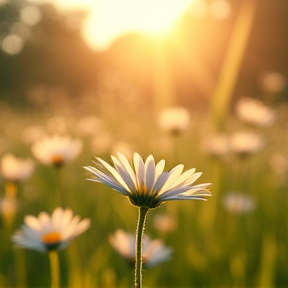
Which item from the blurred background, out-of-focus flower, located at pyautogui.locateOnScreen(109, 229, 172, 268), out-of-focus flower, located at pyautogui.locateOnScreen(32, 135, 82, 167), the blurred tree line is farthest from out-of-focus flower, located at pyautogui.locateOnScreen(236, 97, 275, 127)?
the blurred tree line

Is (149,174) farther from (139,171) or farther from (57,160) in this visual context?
(57,160)

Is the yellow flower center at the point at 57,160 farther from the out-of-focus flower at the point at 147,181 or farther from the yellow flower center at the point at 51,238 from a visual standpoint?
the out-of-focus flower at the point at 147,181

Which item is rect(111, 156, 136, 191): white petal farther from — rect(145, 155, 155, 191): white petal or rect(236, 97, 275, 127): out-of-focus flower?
rect(236, 97, 275, 127): out-of-focus flower

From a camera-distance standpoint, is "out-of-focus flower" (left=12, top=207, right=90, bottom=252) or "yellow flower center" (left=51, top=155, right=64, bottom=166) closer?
"out-of-focus flower" (left=12, top=207, right=90, bottom=252)

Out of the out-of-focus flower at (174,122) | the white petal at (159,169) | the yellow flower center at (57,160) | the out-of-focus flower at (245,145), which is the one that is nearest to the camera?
the white petal at (159,169)

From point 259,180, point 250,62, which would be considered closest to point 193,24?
point 250,62

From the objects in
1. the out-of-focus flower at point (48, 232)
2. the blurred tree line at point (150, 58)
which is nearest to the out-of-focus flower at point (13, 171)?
the out-of-focus flower at point (48, 232)
